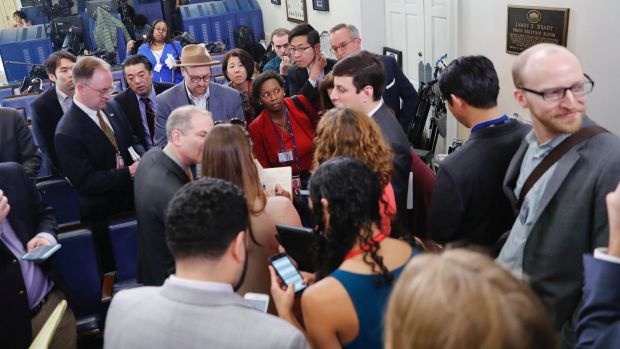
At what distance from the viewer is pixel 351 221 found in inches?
63.8

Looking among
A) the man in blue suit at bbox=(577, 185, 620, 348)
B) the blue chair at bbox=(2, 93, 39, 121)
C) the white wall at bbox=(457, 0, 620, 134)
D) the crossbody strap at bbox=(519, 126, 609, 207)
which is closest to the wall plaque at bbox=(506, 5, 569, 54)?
the white wall at bbox=(457, 0, 620, 134)

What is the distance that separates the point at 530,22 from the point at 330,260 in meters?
2.84

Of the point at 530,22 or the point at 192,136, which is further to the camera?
the point at 530,22

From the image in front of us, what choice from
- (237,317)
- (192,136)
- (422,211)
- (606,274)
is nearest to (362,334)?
(237,317)

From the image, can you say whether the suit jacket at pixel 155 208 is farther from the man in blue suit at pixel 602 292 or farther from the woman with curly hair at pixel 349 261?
the man in blue suit at pixel 602 292

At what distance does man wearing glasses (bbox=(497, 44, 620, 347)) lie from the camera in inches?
64.3

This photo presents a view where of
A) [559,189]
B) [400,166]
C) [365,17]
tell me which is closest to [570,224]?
[559,189]

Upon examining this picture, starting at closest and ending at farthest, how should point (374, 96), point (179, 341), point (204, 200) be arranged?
1. point (179, 341)
2. point (204, 200)
3. point (374, 96)

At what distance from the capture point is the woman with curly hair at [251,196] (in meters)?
2.14

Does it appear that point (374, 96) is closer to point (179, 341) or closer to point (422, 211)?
point (422, 211)

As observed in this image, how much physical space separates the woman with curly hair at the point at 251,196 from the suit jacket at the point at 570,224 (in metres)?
0.99

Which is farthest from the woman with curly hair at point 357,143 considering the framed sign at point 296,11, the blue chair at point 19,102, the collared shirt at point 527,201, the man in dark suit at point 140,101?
the framed sign at point 296,11

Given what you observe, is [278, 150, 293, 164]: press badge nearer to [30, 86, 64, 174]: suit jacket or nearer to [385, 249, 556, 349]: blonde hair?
[30, 86, 64, 174]: suit jacket

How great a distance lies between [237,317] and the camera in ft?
4.39
